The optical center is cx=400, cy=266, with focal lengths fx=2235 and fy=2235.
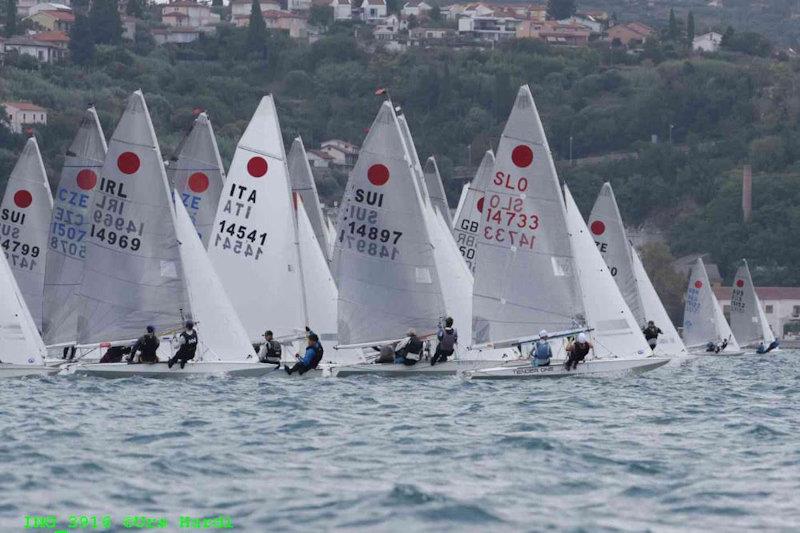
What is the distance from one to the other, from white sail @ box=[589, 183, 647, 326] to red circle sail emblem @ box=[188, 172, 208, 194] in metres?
10.5

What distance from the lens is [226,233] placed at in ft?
115

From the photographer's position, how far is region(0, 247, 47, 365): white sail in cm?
3011

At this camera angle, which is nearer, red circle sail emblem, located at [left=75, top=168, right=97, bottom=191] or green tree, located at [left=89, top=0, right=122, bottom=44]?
red circle sail emblem, located at [left=75, top=168, right=97, bottom=191]

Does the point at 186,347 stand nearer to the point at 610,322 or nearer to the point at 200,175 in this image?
the point at 610,322

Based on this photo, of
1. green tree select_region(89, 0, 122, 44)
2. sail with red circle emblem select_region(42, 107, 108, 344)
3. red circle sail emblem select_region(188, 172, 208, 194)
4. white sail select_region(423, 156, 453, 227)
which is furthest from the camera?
green tree select_region(89, 0, 122, 44)

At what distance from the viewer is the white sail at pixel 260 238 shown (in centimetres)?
3459

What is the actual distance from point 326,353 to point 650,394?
6141 mm

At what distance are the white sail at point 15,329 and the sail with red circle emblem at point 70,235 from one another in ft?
12.1

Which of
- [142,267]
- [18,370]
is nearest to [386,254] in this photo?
[142,267]

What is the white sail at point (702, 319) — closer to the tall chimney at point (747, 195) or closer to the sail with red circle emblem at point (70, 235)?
the sail with red circle emblem at point (70, 235)

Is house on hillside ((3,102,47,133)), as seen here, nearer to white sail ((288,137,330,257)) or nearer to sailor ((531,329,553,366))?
white sail ((288,137,330,257))

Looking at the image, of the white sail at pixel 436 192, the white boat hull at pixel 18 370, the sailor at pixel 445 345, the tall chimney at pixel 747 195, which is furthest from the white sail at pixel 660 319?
the tall chimney at pixel 747 195

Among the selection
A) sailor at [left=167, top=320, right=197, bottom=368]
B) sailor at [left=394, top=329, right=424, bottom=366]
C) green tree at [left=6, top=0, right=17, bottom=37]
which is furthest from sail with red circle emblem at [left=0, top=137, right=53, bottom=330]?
green tree at [left=6, top=0, right=17, bottom=37]

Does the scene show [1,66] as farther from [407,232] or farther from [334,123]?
[407,232]
